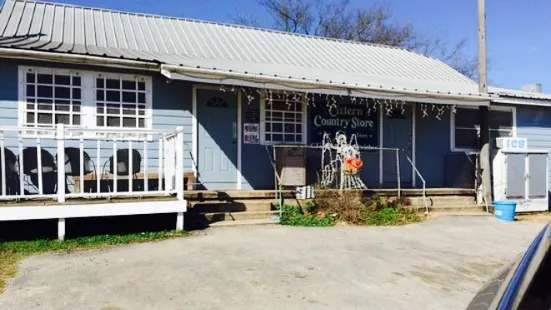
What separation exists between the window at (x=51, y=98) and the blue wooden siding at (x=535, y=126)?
11.1 m

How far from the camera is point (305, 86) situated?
8438mm

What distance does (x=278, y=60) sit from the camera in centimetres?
1050

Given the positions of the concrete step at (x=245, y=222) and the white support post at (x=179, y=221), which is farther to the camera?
the concrete step at (x=245, y=222)

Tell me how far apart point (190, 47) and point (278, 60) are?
2.09 meters

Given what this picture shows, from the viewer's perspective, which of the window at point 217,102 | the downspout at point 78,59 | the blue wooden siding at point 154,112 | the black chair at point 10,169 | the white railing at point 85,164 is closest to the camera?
the white railing at point 85,164

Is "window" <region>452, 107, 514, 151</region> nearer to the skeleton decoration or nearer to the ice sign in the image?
the ice sign

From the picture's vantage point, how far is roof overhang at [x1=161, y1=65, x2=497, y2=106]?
758 centimetres

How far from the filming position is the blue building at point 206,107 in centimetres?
756

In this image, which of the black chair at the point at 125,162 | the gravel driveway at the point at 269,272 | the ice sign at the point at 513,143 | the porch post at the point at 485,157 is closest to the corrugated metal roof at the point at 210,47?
the porch post at the point at 485,157

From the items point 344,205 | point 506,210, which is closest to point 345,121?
point 344,205

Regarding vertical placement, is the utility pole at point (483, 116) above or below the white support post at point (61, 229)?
above

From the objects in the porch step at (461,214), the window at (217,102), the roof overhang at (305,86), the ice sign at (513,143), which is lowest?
the porch step at (461,214)

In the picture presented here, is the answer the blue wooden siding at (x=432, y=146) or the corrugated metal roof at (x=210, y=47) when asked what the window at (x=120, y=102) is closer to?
the corrugated metal roof at (x=210, y=47)

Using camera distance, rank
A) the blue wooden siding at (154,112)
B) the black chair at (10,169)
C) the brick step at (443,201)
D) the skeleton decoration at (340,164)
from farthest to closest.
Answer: the brick step at (443,201) < the skeleton decoration at (340,164) < the blue wooden siding at (154,112) < the black chair at (10,169)
